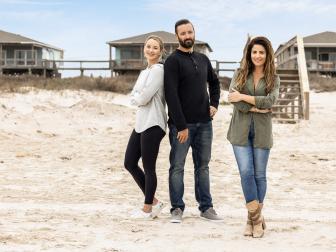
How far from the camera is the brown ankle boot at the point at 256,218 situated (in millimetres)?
4832

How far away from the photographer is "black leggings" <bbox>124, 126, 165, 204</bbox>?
5.36m

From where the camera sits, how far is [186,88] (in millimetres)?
5312

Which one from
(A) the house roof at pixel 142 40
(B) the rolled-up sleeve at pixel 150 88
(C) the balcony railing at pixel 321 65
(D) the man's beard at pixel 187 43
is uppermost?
(A) the house roof at pixel 142 40

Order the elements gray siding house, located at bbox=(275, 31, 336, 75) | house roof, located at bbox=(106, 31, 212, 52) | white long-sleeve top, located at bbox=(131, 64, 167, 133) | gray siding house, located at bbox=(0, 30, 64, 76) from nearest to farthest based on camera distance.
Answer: white long-sleeve top, located at bbox=(131, 64, 167, 133) → gray siding house, located at bbox=(275, 31, 336, 75) → gray siding house, located at bbox=(0, 30, 64, 76) → house roof, located at bbox=(106, 31, 212, 52)

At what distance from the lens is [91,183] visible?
8211 millimetres

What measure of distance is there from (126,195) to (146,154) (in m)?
1.92

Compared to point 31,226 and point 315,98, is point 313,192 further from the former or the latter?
point 315,98

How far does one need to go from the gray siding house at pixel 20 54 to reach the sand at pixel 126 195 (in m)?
27.5

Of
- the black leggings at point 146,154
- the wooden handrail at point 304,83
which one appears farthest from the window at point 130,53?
the black leggings at point 146,154

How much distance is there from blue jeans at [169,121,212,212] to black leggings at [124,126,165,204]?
0.16 meters

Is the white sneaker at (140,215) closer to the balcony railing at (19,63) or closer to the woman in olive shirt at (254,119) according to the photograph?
the woman in olive shirt at (254,119)

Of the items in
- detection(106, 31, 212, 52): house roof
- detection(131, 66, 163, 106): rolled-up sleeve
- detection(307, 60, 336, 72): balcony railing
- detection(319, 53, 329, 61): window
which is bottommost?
detection(131, 66, 163, 106): rolled-up sleeve

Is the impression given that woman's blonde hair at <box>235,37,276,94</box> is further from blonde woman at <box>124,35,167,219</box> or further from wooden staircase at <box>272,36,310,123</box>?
wooden staircase at <box>272,36,310,123</box>

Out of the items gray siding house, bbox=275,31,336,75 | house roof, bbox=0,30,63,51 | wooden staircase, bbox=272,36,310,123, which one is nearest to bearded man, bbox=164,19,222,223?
wooden staircase, bbox=272,36,310,123
